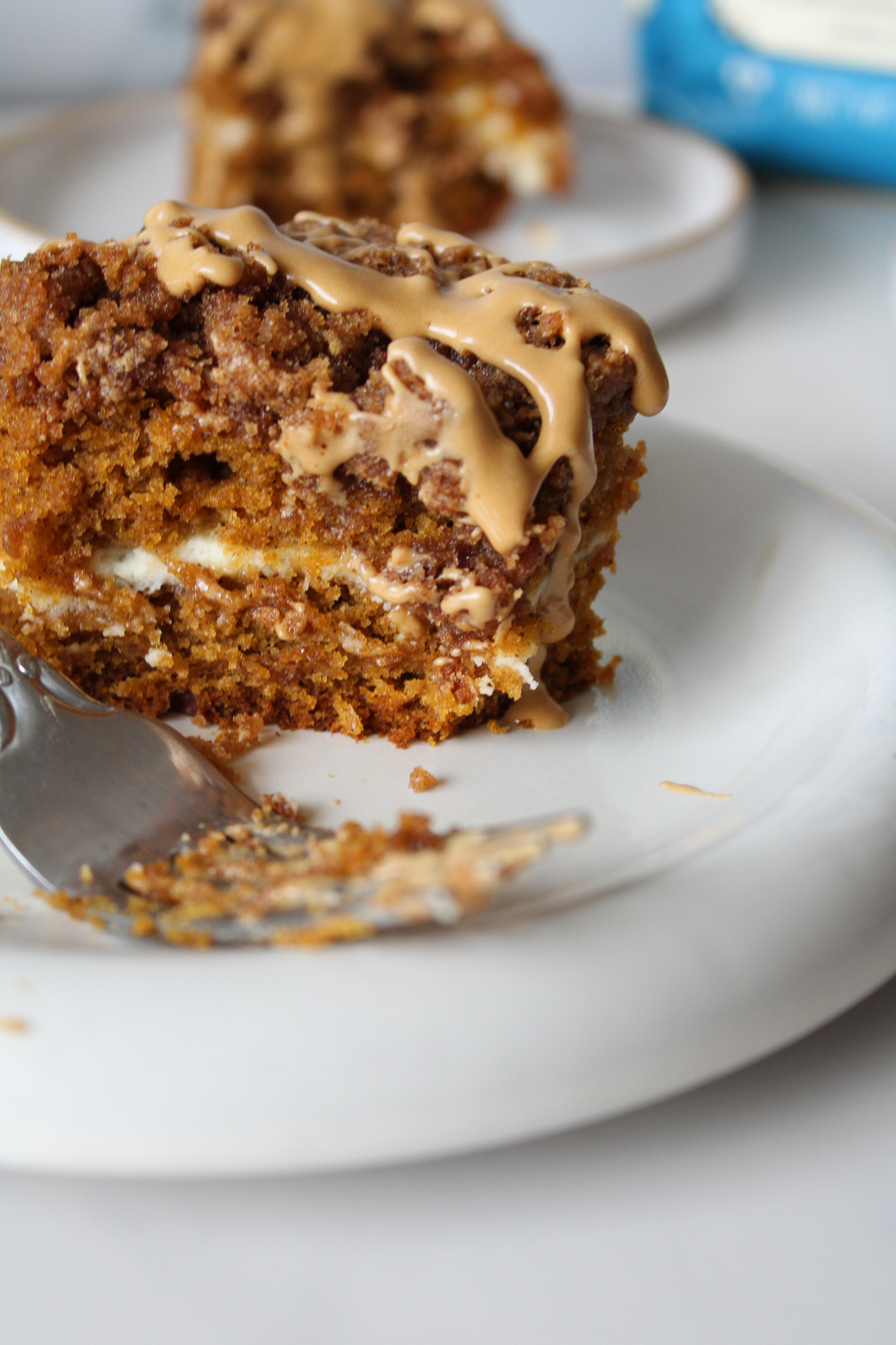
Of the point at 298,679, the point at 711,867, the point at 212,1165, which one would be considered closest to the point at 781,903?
the point at 711,867

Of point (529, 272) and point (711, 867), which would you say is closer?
point (711, 867)

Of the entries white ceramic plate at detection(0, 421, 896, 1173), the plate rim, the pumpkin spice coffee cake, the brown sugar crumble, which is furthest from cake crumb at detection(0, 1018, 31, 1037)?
the plate rim

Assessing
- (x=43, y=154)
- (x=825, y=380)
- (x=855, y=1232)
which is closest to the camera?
(x=855, y=1232)

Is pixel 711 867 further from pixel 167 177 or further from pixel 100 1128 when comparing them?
pixel 167 177

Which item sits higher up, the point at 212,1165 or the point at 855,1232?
the point at 212,1165

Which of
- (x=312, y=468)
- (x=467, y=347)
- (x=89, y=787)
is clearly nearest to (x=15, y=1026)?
(x=89, y=787)

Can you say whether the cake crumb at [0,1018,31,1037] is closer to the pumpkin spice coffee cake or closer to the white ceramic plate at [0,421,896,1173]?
the white ceramic plate at [0,421,896,1173]

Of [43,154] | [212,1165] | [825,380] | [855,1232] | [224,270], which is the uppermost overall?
[43,154]
